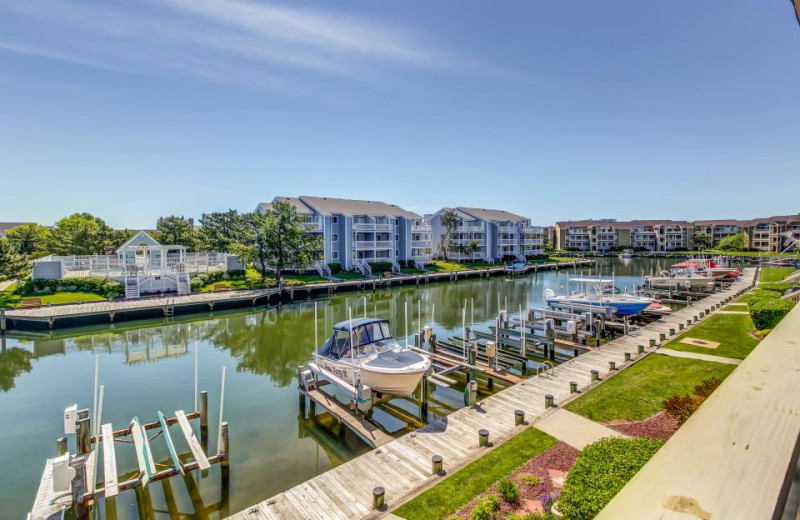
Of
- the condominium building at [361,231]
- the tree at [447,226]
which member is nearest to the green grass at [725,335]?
the condominium building at [361,231]

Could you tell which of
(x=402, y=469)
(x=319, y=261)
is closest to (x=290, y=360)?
(x=402, y=469)

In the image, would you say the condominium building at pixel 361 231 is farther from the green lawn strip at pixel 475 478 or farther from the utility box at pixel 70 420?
the green lawn strip at pixel 475 478

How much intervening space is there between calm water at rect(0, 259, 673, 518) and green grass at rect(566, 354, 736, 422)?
5196mm

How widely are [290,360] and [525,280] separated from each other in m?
45.0

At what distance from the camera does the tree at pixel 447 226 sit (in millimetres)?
75250

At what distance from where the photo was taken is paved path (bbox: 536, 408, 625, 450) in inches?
452

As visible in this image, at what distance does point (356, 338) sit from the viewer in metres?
16.7

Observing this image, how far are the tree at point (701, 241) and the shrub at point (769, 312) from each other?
350 ft

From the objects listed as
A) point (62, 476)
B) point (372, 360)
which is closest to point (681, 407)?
point (372, 360)

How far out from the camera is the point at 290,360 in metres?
23.3

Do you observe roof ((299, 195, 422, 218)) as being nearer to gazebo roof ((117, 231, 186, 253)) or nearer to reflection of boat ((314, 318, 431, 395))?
gazebo roof ((117, 231, 186, 253))

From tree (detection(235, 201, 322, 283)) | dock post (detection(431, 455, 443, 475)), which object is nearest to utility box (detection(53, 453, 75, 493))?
Result: dock post (detection(431, 455, 443, 475))

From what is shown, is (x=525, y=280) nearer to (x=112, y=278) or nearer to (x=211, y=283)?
(x=211, y=283)

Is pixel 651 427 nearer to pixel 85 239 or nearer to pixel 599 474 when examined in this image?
pixel 599 474
